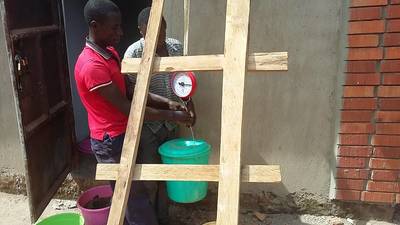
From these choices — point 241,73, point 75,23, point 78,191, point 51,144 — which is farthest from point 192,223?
point 75,23

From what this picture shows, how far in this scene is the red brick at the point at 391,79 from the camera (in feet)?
8.18

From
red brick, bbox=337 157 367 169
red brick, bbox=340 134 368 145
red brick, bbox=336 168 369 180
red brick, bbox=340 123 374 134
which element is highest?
red brick, bbox=340 123 374 134

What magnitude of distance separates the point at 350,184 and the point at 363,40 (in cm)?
105

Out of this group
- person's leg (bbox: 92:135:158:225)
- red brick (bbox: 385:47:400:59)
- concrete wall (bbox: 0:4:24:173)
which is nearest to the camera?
person's leg (bbox: 92:135:158:225)

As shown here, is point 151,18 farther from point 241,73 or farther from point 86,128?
point 86,128

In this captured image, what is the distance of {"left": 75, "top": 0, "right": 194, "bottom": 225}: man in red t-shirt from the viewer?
6.88 feet

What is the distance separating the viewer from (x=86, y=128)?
3996mm

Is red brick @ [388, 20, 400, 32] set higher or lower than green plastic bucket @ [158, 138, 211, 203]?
higher

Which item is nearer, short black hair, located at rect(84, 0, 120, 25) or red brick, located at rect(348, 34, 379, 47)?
short black hair, located at rect(84, 0, 120, 25)

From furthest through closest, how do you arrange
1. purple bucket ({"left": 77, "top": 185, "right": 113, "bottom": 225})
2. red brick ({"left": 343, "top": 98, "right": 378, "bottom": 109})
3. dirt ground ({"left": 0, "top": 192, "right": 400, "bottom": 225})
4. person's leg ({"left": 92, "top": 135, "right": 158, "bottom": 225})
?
dirt ground ({"left": 0, "top": 192, "right": 400, "bottom": 225}) < purple bucket ({"left": 77, "top": 185, "right": 113, "bottom": 225}) < red brick ({"left": 343, "top": 98, "right": 378, "bottom": 109}) < person's leg ({"left": 92, "top": 135, "right": 158, "bottom": 225})

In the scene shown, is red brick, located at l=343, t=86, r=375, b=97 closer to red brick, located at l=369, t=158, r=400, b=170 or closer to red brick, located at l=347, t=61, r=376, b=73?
red brick, located at l=347, t=61, r=376, b=73

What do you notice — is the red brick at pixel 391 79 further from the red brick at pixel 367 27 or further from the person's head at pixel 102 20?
the person's head at pixel 102 20

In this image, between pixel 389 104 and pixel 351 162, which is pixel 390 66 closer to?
pixel 389 104

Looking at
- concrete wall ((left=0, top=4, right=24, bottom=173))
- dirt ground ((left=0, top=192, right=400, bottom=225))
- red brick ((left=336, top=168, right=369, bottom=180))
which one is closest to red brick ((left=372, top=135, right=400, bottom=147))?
red brick ((left=336, top=168, right=369, bottom=180))
